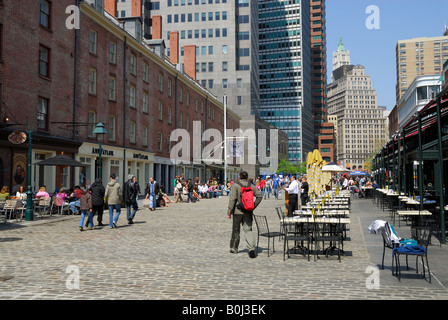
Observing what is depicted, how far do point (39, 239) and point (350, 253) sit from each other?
8.88 m

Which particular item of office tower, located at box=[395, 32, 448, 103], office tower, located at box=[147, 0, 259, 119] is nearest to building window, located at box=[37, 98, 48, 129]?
office tower, located at box=[147, 0, 259, 119]

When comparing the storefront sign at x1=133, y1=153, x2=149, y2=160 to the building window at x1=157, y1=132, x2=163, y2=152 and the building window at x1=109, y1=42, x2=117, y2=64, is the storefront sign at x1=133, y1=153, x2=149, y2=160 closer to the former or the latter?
the building window at x1=157, y1=132, x2=163, y2=152

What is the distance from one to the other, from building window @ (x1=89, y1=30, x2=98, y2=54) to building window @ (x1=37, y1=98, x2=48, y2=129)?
23.9 ft

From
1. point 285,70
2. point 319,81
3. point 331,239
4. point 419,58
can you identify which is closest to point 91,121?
point 331,239

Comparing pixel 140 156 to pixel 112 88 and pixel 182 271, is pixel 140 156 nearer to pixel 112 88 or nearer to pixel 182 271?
pixel 112 88

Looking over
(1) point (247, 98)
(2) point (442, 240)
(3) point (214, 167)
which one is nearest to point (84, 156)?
(2) point (442, 240)

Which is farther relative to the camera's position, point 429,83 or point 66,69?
point 429,83

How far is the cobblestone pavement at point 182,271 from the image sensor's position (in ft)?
20.9

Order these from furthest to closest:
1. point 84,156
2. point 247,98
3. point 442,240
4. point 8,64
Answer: point 247,98
point 84,156
point 8,64
point 442,240

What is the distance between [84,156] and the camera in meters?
29.4

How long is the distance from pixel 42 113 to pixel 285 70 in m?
114

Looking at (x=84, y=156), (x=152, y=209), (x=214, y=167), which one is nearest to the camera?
(x=152, y=209)

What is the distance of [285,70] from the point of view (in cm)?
13125

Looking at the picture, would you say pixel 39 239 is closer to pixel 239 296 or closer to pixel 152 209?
pixel 239 296
